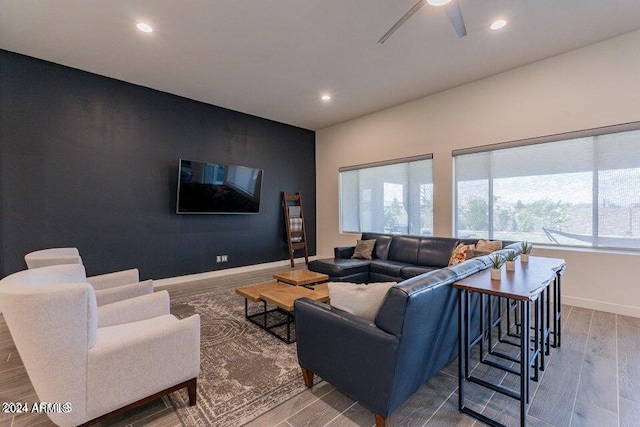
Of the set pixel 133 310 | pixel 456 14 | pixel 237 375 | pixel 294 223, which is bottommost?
pixel 237 375

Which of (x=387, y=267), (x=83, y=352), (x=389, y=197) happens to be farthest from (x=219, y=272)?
(x=83, y=352)

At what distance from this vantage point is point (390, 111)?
5.63 metres

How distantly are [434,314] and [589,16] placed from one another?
366 centimetres

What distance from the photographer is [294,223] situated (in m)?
6.72

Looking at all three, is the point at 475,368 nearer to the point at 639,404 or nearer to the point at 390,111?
the point at 639,404

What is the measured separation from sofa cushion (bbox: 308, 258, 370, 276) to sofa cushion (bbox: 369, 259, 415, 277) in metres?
0.11

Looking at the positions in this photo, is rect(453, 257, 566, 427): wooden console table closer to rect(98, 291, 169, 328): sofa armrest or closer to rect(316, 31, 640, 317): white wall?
rect(316, 31, 640, 317): white wall

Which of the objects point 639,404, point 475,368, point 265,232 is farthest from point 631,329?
point 265,232

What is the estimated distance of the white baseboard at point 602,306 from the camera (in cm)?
329

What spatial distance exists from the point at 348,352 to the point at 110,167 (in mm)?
4597

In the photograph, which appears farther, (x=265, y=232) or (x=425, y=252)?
(x=265, y=232)

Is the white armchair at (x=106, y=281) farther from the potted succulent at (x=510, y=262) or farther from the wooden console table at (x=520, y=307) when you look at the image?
the potted succulent at (x=510, y=262)

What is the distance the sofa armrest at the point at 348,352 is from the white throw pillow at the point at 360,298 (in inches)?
2.5

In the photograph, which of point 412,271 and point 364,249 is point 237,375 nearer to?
point 412,271
